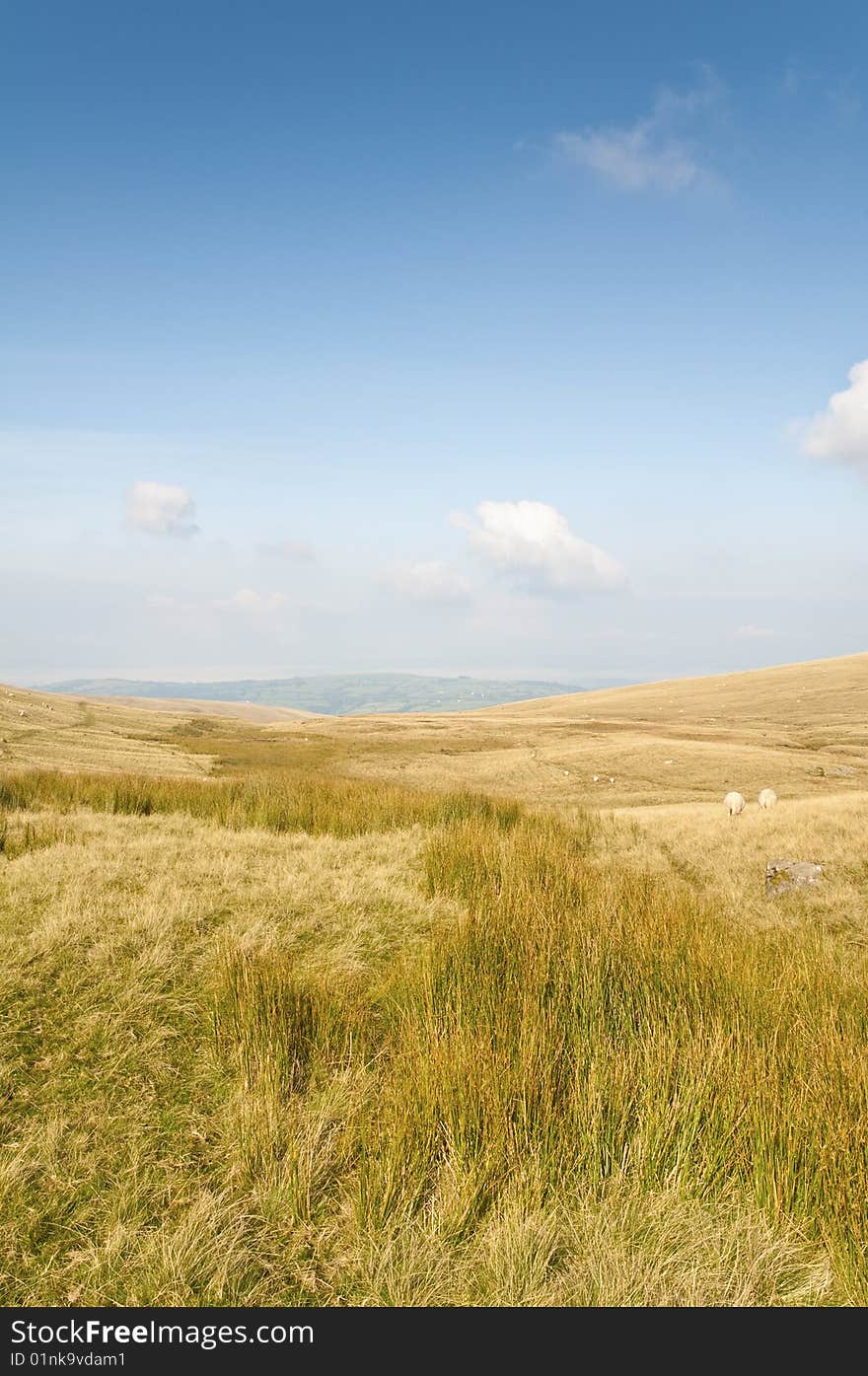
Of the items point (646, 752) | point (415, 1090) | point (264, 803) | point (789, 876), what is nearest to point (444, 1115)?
point (415, 1090)

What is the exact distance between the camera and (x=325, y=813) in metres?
11.6

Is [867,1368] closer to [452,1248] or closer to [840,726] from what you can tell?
[452,1248]

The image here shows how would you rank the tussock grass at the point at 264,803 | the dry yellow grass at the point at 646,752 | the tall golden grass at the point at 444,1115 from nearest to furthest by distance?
the tall golden grass at the point at 444,1115 → the tussock grass at the point at 264,803 → the dry yellow grass at the point at 646,752

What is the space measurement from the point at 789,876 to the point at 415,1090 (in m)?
10.4

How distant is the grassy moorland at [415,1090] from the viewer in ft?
8.37

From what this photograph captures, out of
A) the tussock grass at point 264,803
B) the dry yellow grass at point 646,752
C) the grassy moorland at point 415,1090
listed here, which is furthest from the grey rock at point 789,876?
the dry yellow grass at point 646,752

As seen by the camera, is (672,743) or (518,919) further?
(672,743)

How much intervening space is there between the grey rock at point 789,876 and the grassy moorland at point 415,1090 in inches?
208

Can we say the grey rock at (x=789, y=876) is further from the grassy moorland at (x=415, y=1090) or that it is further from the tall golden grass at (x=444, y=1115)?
the tall golden grass at (x=444, y=1115)

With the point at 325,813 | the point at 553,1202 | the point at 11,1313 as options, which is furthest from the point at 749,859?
the point at 11,1313

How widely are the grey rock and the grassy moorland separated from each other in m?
5.27

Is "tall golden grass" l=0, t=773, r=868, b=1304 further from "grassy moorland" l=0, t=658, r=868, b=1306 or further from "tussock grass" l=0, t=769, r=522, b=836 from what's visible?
"tussock grass" l=0, t=769, r=522, b=836

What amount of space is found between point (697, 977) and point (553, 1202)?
217 cm

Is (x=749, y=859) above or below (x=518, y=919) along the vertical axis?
below
